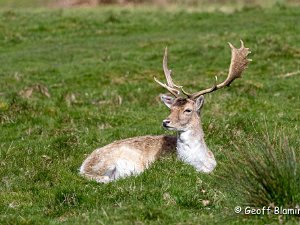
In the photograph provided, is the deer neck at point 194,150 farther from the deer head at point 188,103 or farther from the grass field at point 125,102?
the grass field at point 125,102

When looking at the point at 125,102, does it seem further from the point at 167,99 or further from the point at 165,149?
the point at 165,149

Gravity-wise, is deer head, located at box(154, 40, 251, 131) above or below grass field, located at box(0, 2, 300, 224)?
above

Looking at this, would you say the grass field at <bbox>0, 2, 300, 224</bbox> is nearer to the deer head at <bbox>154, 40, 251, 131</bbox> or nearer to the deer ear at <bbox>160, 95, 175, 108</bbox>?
the deer head at <bbox>154, 40, 251, 131</bbox>

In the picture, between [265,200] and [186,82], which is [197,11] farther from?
[265,200]

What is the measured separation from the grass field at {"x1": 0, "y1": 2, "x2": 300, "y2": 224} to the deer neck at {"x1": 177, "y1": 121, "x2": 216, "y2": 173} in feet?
0.76

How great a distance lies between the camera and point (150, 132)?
45.8ft

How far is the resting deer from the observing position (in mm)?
10977

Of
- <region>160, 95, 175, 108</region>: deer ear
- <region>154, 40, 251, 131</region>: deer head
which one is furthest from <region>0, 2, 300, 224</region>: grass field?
<region>160, 95, 175, 108</region>: deer ear

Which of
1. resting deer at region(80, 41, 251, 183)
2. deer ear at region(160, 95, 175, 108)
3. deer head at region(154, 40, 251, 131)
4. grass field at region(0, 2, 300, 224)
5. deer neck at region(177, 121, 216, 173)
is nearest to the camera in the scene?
grass field at region(0, 2, 300, 224)

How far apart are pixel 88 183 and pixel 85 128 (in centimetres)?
435

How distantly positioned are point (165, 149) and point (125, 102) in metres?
6.27

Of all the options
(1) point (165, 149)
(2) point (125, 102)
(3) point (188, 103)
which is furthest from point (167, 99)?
(2) point (125, 102)

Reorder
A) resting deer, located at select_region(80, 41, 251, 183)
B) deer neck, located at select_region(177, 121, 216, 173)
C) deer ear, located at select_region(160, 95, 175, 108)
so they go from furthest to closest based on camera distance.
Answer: deer ear, located at select_region(160, 95, 175, 108), deer neck, located at select_region(177, 121, 216, 173), resting deer, located at select_region(80, 41, 251, 183)

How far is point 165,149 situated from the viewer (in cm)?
1159
